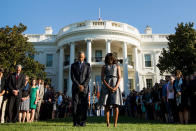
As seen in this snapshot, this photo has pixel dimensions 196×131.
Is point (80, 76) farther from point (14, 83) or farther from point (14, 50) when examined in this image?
point (14, 50)

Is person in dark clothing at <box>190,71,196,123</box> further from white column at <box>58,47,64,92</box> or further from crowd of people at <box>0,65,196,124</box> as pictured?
white column at <box>58,47,64,92</box>

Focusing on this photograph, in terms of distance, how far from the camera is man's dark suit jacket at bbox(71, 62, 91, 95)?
5.20m

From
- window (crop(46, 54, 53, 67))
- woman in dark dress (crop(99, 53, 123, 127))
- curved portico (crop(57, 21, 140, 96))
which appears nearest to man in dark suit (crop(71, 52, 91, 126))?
woman in dark dress (crop(99, 53, 123, 127))

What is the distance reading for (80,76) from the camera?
5.25 metres

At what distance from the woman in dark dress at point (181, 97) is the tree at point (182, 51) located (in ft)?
37.9

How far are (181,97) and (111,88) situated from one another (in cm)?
377

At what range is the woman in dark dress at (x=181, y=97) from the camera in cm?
706

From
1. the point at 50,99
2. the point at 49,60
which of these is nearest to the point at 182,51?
the point at 50,99

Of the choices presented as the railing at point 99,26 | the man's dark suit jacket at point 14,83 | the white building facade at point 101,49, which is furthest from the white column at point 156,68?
the man's dark suit jacket at point 14,83

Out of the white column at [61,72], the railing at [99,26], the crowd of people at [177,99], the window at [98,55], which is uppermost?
the railing at [99,26]

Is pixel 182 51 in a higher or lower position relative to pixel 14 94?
higher

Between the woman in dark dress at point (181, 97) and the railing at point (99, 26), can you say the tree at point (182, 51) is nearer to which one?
the railing at point (99, 26)

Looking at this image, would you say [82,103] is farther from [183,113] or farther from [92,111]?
[92,111]

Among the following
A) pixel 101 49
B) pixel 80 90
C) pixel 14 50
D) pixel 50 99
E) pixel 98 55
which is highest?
pixel 101 49
